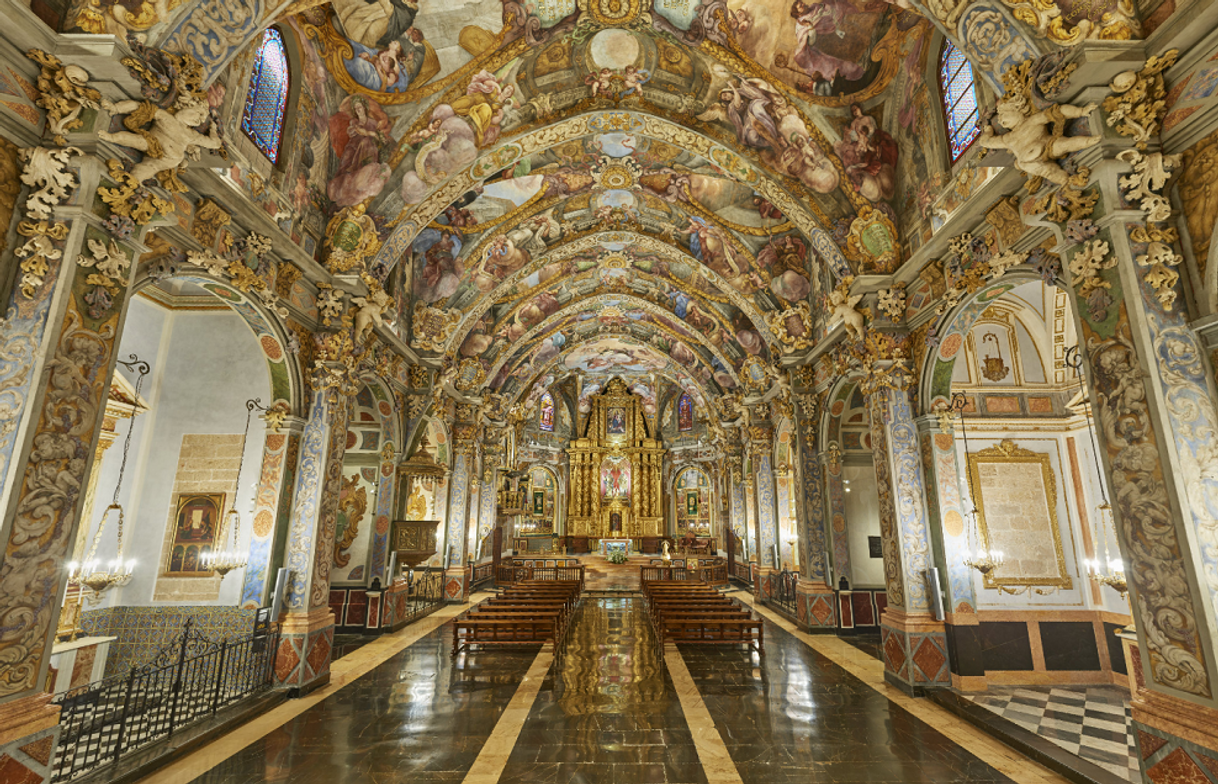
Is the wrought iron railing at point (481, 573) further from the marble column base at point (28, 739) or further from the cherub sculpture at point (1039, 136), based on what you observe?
the cherub sculpture at point (1039, 136)

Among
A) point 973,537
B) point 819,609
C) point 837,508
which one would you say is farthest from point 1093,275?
point 819,609

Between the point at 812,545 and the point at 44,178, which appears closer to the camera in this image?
the point at 44,178

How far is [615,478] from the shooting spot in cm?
3856

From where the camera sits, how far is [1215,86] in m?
4.29

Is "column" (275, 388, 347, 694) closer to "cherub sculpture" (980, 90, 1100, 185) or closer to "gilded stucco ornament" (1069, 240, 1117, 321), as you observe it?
"cherub sculpture" (980, 90, 1100, 185)

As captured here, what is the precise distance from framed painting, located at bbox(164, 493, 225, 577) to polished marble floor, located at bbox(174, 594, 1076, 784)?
12.6ft

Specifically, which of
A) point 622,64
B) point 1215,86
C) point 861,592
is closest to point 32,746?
point 1215,86

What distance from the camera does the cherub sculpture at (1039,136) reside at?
195 inches

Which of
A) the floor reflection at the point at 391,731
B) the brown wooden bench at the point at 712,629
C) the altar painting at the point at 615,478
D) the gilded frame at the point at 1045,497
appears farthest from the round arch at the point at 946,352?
the altar painting at the point at 615,478

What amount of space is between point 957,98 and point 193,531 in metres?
15.3

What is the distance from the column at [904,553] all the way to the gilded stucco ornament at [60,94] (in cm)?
1099

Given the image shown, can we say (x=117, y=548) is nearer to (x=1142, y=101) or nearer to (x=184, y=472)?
(x=184, y=472)

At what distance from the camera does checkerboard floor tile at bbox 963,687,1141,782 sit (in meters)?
6.16

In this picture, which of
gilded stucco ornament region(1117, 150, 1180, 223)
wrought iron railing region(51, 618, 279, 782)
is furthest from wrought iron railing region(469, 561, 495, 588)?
gilded stucco ornament region(1117, 150, 1180, 223)
